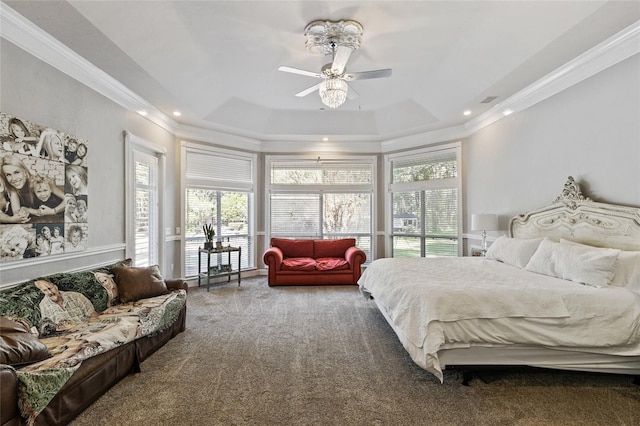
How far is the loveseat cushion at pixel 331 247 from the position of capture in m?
6.55

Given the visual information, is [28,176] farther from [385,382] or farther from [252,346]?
[385,382]

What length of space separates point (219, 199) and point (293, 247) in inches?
69.7

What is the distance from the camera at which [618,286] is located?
2.70 meters

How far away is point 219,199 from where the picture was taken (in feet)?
21.0

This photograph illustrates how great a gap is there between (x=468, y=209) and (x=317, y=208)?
120 inches

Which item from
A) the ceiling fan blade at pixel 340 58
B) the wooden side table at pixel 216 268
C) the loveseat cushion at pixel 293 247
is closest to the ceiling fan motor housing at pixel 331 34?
the ceiling fan blade at pixel 340 58

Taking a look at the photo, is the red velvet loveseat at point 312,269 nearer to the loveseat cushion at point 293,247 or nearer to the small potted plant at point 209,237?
the loveseat cushion at point 293,247

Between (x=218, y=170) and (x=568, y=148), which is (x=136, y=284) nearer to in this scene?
(x=218, y=170)

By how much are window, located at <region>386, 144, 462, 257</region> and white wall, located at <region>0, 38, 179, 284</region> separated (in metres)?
4.74

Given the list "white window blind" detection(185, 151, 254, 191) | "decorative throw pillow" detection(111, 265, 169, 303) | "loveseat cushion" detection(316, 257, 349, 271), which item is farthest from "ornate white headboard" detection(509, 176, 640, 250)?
"white window blind" detection(185, 151, 254, 191)

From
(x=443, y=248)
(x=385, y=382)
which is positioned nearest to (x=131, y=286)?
(x=385, y=382)

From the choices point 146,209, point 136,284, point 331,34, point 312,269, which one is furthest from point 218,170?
point 331,34

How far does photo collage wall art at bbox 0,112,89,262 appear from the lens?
2576 millimetres

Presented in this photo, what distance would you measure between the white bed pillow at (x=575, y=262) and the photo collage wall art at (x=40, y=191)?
4864 millimetres
